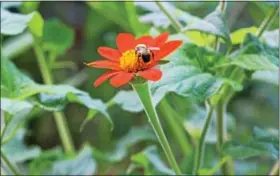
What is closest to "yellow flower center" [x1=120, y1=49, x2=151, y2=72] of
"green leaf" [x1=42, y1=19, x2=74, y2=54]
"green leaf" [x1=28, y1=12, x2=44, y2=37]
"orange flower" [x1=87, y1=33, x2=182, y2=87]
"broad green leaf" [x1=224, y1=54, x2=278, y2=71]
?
"orange flower" [x1=87, y1=33, x2=182, y2=87]

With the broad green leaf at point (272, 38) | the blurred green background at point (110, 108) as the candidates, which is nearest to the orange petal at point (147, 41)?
the broad green leaf at point (272, 38)

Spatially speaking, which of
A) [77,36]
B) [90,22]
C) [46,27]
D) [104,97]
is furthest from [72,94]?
[77,36]

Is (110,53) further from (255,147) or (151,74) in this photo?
(255,147)

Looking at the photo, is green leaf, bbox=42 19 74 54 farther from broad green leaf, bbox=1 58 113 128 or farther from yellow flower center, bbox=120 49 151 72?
yellow flower center, bbox=120 49 151 72

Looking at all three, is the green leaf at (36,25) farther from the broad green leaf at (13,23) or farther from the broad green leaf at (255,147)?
the broad green leaf at (255,147)

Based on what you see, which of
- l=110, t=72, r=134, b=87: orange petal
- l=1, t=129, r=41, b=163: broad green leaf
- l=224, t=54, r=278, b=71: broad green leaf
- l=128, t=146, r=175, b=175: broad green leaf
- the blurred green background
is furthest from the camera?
the blurred green background

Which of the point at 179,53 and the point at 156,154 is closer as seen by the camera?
the point at 179,53

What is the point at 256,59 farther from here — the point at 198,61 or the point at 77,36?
the point at 77,36
